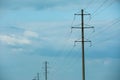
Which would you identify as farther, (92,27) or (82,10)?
(82,10)

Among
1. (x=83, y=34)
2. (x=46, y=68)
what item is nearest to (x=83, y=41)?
(x=83, y=34)

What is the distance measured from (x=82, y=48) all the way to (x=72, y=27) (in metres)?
2.46

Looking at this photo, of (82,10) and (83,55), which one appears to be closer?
(83,55)

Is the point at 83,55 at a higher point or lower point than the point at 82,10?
lower

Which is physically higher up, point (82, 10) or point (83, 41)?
point (82, 10)

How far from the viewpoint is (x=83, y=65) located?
5328 centimetres

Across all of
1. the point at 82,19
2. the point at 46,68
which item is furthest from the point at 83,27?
the point at 46,68

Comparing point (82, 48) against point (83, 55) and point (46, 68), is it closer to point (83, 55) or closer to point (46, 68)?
point (83, 55)

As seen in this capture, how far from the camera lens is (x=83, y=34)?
55594mm

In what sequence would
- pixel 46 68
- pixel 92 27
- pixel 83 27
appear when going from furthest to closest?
1. pixel 46 68
2. pixel 83 27
3. pixel 92 27

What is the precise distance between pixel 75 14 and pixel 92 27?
9.65 feet

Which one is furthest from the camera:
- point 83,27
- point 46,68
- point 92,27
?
point 46,68

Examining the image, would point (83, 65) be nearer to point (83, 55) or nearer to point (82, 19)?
point (83, 55)

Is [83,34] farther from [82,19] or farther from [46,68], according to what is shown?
[46,68]
